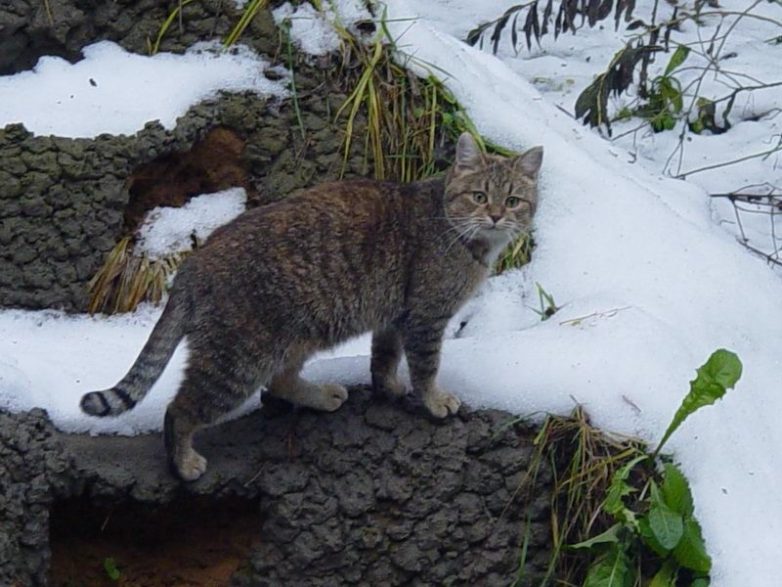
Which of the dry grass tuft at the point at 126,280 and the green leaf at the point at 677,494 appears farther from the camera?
the dry grass tuft at the point at 126,280

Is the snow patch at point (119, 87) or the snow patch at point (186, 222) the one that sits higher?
the snow patch at point (119, 87)

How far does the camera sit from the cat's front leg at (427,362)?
17.9ft

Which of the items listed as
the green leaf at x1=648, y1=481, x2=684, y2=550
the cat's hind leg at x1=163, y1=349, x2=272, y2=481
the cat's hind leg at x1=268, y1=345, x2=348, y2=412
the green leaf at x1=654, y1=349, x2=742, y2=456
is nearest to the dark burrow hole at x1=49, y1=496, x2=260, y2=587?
the cat's hind leg at x1=163, y1=349, x2=272, y2=481

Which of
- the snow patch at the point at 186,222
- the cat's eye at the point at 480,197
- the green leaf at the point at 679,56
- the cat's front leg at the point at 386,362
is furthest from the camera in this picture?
the green leaf at the point at 679,56

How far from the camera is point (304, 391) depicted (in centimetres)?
548

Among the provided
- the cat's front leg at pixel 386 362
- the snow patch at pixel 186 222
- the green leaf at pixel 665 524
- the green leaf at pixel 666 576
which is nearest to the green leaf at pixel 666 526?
the green leaf at pixel 665 524

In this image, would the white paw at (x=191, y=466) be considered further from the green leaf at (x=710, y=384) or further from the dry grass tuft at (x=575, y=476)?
the green leaf at (x=710, y=384)

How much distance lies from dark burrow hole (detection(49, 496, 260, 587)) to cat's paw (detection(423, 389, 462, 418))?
0.67 metres

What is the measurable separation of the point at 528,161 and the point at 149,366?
1594 millimetres

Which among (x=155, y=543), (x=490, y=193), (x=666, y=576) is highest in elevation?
(x=490, y=193)

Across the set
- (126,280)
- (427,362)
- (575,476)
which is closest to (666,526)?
(575,476)

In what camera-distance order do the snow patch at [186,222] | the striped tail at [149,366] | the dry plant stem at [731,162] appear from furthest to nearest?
the dry plant stem at [731,162]
the snow patch at [186,222]
the striped tail at [149,366]

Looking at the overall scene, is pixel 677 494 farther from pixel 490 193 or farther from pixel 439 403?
pixel 490 193

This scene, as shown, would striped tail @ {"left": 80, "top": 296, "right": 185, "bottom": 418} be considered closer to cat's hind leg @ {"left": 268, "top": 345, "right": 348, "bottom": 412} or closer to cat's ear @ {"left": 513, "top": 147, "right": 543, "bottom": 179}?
cat's hind leg @ {"left": 268, "top": 345, "right": 348, "bottom": 412}
